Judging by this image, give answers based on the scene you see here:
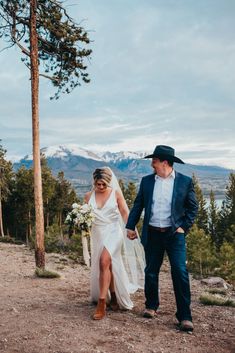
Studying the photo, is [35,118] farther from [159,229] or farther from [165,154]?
[159,229]

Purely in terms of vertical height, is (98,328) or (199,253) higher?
(98,328)

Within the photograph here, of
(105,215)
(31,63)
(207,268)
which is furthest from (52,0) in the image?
(207,268)

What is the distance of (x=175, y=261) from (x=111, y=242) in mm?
1212

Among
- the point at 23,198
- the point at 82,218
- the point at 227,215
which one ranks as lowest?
the point at 227,215

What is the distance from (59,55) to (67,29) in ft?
2.72

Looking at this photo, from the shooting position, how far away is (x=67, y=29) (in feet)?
40.6

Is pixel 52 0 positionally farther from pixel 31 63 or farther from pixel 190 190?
pixel 190 190

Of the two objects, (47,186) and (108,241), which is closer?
(108,241)

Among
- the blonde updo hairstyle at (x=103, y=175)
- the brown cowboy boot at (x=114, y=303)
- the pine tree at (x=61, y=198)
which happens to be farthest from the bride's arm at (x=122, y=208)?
the pine tree at (x=61, y=198)

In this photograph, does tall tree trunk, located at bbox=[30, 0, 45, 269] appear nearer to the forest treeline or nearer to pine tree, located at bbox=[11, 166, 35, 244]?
the forest treeline

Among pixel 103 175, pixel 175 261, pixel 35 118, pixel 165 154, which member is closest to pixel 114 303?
pixel 175 261

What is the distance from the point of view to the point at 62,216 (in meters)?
64.2

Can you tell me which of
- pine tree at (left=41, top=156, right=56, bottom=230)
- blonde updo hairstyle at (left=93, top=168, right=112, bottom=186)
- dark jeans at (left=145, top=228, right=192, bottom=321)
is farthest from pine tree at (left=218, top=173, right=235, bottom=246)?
dark jeans at (left=145, top=228, right=192, bottom=321)

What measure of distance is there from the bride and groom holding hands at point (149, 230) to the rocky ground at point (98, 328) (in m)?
0.25
